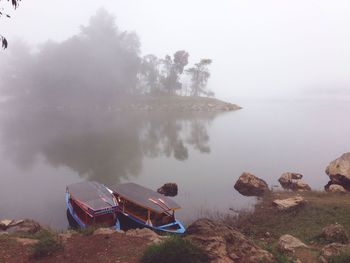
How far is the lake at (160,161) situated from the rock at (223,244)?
13.9 m

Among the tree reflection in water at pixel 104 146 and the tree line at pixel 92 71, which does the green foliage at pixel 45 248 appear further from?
the tree line at pixel 92 71

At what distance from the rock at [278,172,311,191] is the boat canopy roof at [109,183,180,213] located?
1815 cm

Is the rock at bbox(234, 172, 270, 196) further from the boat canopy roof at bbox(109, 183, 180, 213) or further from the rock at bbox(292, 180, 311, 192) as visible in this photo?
the boat canopy roof at bbox(109, 183, 180, 213)

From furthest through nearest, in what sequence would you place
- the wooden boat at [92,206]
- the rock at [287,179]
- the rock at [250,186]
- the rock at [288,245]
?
the rock at [287,179] → the rock at [250,186] → the wooden boat at [92,206] → the rock at [288,245]

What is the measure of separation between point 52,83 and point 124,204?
5522 inches

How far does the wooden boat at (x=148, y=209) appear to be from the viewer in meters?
24.0

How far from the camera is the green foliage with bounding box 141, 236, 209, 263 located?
1155 cm

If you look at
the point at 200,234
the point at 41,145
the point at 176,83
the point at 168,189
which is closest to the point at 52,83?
the point at 176,83

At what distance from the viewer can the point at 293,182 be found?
38.3 m

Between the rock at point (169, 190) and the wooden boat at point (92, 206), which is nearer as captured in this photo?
the wooden boat at point (92, 206)

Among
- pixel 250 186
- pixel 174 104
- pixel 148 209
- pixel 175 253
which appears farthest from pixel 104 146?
pixel 174 104

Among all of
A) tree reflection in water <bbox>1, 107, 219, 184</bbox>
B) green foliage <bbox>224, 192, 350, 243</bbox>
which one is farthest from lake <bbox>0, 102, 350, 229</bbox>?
green foliage <bbox>224, 192, 350, 243</bbox>

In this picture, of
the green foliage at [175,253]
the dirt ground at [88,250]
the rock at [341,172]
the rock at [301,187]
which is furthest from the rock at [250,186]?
the green foliage at [175,253]

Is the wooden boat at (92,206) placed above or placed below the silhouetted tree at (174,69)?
below
